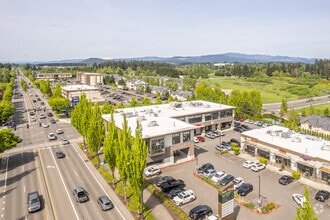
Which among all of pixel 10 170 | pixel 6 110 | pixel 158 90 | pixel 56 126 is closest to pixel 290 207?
pixel 10 170

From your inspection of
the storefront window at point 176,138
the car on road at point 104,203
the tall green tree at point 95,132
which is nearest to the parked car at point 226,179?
the storefront window at point 176,138

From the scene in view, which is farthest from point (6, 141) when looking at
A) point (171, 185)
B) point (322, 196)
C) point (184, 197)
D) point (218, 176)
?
point (322, 196)

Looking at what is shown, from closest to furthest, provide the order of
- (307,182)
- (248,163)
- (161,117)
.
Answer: (307,182)
(248,163)
(161,117)

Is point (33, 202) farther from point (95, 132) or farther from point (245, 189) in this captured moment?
point (245, 189)

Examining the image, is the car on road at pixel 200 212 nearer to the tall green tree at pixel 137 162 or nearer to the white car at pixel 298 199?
the tall green tree at pixel 137 162

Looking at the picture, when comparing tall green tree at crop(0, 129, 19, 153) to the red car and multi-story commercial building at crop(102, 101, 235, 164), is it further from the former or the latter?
the red car
